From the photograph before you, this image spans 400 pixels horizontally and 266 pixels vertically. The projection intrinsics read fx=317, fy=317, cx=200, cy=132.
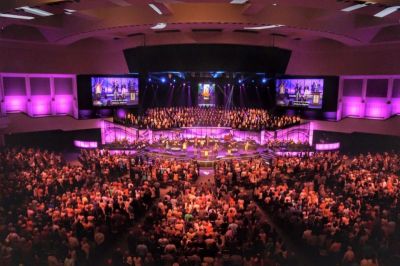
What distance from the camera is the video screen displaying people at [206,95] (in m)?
31.3

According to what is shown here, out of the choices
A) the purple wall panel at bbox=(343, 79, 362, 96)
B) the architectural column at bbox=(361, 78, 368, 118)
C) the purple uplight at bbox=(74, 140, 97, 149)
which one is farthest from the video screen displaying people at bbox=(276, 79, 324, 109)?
the purple uplight at bbox=(74, 140, 97, 149)

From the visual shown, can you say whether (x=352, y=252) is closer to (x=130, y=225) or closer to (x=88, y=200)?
(x=130, y=225)

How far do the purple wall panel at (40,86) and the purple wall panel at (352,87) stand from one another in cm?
2460

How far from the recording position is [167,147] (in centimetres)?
2086

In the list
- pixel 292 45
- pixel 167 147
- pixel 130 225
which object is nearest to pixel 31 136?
pixel 167 147

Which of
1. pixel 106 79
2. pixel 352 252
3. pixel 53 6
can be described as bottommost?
pixel 352 252

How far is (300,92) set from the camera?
90.0 ft

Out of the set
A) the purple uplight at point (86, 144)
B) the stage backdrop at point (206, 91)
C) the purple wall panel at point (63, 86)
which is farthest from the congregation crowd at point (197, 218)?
the stage backdrop at point (206, 91)

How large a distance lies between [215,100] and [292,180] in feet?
59.4

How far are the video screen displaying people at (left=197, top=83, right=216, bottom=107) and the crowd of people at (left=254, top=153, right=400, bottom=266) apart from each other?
1566 cm

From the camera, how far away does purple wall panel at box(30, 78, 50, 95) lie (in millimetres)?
25359

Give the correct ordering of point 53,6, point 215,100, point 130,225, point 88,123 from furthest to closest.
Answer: point 215,100 < point 88,123 < point 53,6 < point 130,225

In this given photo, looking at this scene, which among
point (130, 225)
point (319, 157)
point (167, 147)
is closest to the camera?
point (130, 225)

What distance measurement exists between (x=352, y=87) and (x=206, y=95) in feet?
42.8
